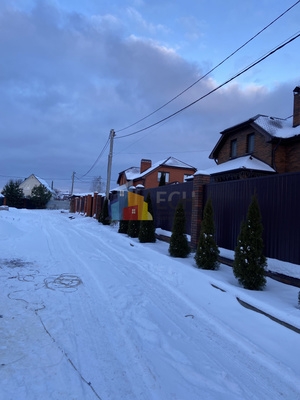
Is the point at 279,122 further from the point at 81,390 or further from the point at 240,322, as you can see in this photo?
the point at 81,390

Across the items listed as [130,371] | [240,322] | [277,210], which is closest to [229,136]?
[277,210]

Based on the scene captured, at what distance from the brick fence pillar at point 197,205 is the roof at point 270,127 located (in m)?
8.34

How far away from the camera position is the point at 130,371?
278 cm

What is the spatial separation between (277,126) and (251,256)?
13.8 m

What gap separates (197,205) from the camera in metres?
8.98

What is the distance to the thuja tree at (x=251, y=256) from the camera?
5.41 metres

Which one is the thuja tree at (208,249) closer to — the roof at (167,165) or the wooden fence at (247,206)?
the wooden fence at (247,206)

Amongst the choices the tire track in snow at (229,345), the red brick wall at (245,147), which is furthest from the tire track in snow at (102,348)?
the red brick wall at (245,147)

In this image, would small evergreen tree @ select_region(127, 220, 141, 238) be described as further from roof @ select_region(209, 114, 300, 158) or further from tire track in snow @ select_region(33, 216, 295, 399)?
roof @ select_region(209, 114, 300, 158)

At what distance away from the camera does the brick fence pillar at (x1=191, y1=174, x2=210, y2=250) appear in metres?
8.97

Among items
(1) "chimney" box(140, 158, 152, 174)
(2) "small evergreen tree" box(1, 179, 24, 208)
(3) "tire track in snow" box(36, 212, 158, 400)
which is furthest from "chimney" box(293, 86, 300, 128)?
(2) "small evergreen tree" box(1, 179, 24, 208)

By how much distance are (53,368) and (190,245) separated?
271 inches

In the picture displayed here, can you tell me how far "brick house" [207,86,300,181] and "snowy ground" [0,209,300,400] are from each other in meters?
11.0

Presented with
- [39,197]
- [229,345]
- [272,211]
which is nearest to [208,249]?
[272,211]
